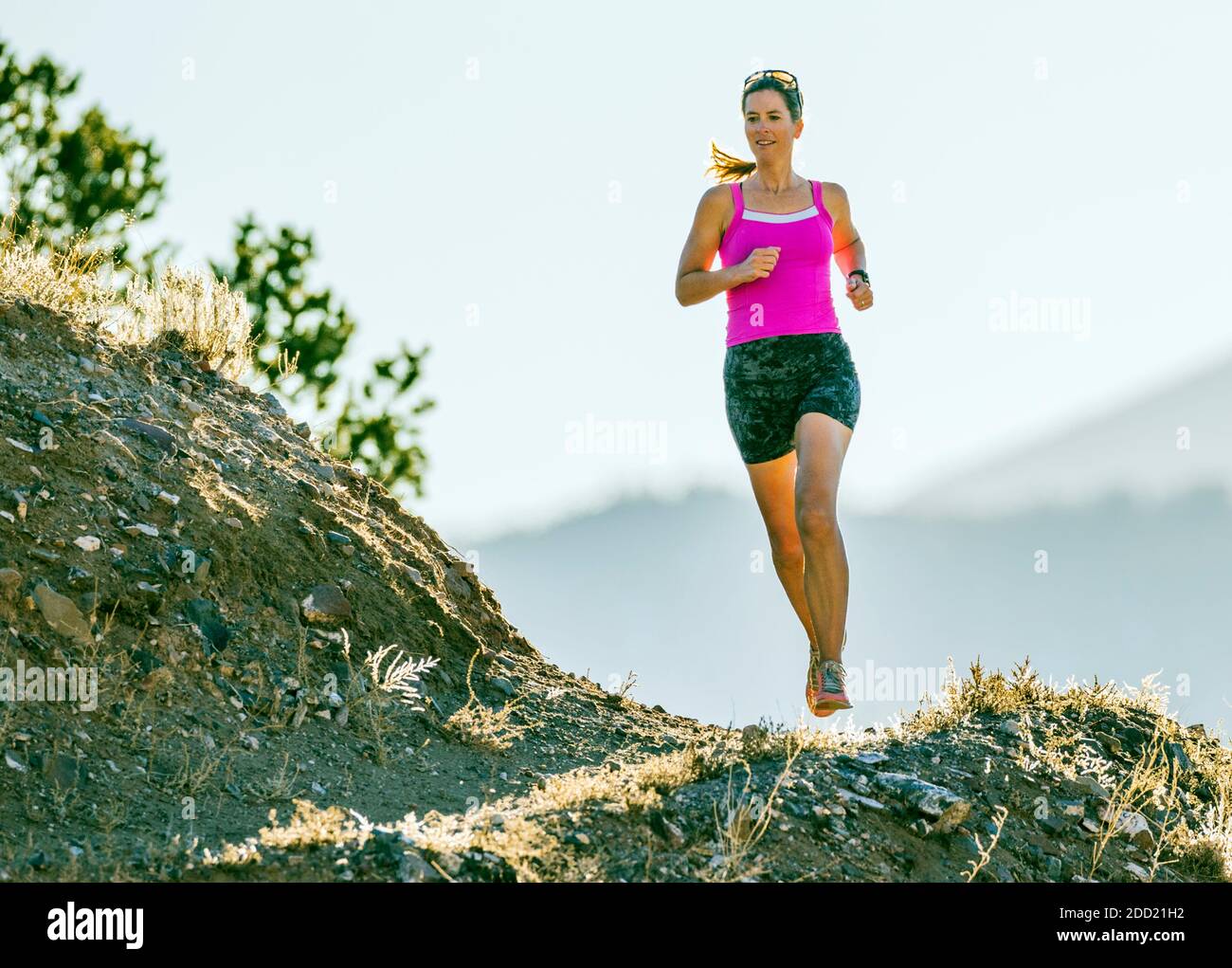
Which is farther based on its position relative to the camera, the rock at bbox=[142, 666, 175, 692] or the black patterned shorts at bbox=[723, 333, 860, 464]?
the black patterned shorts at bbox=[723, 333, 860, 464]

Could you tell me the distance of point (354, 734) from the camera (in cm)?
634

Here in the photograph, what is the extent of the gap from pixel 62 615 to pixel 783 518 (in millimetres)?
3409

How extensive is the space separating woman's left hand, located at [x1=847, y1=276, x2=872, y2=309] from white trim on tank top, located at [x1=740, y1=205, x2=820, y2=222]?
0.41 m

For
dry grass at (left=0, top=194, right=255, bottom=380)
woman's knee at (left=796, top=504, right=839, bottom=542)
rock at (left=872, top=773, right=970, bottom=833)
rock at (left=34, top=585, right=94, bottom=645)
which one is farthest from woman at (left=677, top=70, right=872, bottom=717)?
dry grass at (left=0, top=194, right=255, bottom=380)

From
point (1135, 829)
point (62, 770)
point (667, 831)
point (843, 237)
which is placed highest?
point (843, 237)

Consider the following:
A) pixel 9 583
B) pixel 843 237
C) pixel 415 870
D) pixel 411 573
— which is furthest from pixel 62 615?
pixel 843 237

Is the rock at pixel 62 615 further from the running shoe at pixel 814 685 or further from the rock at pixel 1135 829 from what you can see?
the rock at pixel 1135 829

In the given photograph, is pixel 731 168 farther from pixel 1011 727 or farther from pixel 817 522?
pixel 1011 727

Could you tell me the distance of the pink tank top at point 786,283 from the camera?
667 centimetres

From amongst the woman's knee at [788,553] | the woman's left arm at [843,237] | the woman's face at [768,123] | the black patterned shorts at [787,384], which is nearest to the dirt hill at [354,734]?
the woman's knee at [788,553]

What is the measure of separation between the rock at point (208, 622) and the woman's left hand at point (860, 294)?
3.34 m

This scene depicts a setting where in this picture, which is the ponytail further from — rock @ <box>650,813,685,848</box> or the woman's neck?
rock @ <box>650,813,685,848</box>

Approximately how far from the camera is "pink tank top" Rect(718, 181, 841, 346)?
667cm
